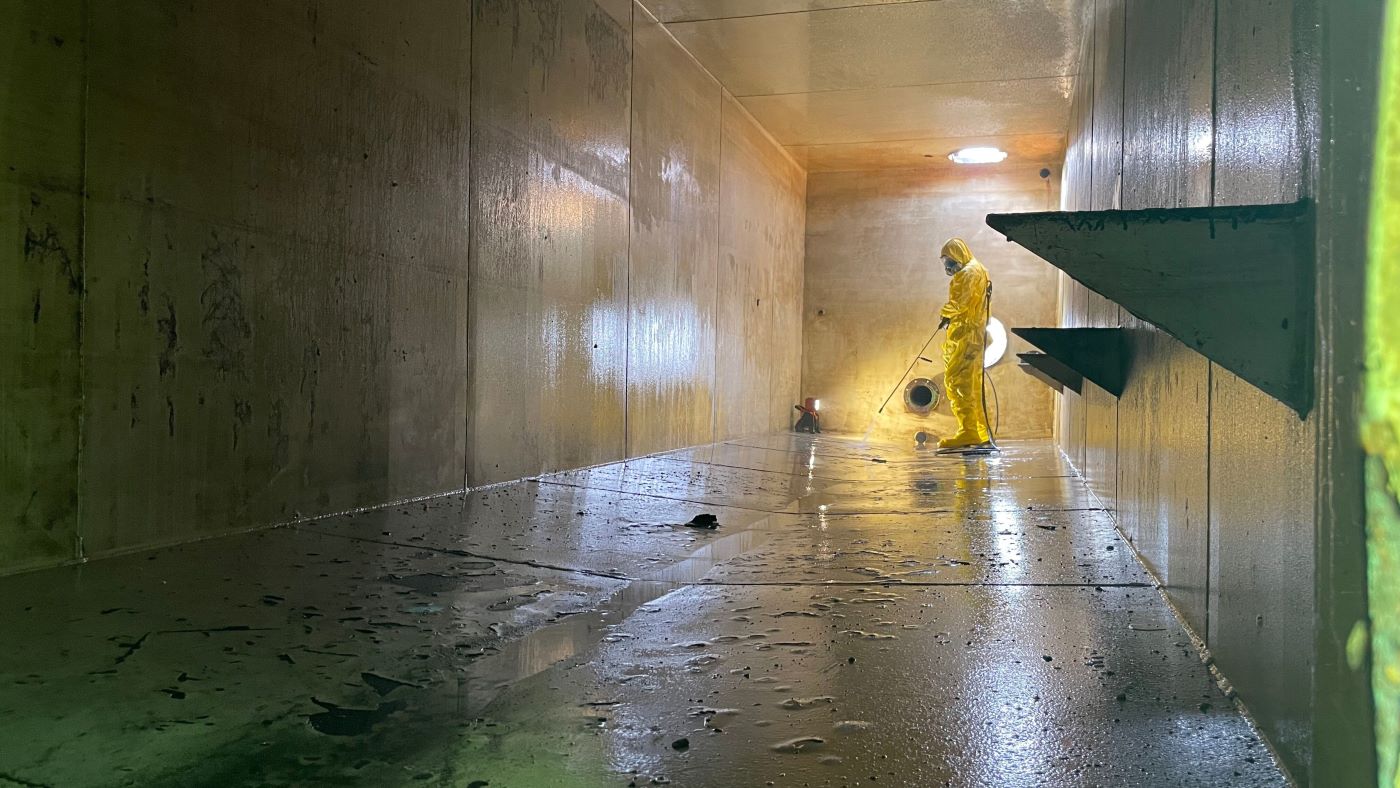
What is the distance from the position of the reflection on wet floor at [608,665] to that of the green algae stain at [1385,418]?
0.51 m

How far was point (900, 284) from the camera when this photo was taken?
38.3ft

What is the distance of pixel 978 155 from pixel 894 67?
3250 millimetres

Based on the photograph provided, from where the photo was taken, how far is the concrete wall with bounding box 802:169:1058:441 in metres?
11.3

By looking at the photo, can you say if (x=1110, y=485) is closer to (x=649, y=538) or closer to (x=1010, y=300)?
(x=649, y=538)

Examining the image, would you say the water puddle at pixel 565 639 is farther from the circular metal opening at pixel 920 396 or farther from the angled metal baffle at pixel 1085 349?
the circular metal opening at pixel 920 396

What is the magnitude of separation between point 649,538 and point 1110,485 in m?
2.13

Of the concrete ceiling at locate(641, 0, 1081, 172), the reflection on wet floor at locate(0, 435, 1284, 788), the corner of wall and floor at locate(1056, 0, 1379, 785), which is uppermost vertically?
the concrete ceiling at locate(641, 0, 1081, 172)

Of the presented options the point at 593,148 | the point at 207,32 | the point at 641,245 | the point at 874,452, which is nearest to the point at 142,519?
the point at 207,32

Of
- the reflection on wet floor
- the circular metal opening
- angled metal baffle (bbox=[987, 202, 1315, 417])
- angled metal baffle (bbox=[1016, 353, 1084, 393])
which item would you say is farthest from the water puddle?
the circular metal opening

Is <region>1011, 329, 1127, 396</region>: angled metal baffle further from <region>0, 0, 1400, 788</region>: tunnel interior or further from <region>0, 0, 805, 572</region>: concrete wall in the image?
<region>0, 0, 805, 572</region>: concrete wall

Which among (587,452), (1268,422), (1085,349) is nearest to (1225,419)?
(1268,422)

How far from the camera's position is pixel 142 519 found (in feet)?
9.92

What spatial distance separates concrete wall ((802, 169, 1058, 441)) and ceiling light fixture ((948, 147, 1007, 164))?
33 centimetres

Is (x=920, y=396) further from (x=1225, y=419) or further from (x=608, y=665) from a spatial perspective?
(x=608, y=665)
